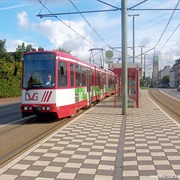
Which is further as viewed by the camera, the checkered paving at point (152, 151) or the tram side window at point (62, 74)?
the tram side window at point (62, 74)

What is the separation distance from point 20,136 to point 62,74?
404cm

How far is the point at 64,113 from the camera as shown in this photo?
13688mm

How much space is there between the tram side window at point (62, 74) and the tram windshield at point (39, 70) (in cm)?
33

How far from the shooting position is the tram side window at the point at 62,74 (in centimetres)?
1315

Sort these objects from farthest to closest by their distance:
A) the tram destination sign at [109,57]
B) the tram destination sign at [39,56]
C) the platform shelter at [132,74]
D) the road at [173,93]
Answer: the road at [173,93], the tram destination sign at [109,57], the platform shelter at [132,74], the tram destination sign at [39,56]

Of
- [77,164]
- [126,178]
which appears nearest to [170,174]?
[126,178]

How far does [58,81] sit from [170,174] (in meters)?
8.11

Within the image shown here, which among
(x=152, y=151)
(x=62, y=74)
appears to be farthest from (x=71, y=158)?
(x=62, y=74)

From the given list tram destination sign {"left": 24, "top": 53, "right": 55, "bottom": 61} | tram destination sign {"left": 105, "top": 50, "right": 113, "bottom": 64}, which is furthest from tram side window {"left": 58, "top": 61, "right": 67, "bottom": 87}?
tram destination sign {"left": 105, "top": 50, "right": 113, "bottom": 64}

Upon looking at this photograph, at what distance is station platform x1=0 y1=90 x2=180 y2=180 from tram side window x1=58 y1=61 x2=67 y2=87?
8.94 feet

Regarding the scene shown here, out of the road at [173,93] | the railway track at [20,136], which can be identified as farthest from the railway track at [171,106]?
the road at [173,93]

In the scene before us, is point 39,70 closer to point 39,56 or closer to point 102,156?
point 39,56

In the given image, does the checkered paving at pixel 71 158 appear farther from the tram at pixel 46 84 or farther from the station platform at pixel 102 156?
the tram at pixel 46 84

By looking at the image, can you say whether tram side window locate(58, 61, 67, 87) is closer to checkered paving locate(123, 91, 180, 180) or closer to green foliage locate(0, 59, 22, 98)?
checkered paving locate(123, 91, 180, 180)
